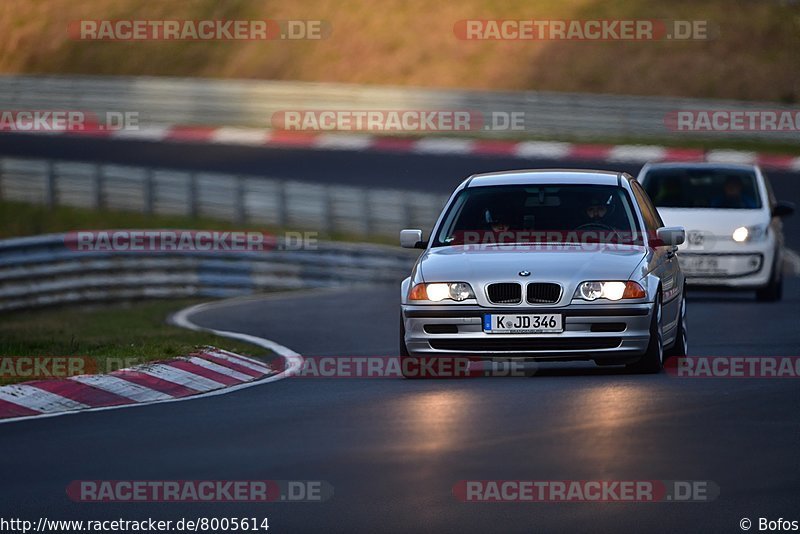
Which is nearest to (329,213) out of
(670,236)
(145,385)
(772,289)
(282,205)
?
(282,205)

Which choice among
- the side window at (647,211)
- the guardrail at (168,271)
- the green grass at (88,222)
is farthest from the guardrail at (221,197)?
the side window at (647,211)

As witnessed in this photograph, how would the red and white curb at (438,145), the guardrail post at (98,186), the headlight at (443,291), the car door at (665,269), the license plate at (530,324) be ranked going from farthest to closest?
1. the red and white curb at (438,145)
2. the guardrail post at (98,186)
3. the car door at (665,269)
4. the headlight at (443,291)
5. the license plate at (530,324)

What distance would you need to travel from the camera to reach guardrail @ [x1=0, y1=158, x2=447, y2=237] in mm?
29312

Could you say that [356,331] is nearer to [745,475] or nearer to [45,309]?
[45,309]

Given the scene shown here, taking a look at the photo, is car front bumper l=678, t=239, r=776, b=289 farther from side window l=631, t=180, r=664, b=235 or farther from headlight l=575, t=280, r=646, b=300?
headlight l=575, t=280, r=646, b=300

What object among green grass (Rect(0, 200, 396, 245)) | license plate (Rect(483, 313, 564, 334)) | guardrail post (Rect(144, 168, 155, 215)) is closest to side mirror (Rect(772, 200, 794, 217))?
license plate (Rect(483, 313, 564, 334))

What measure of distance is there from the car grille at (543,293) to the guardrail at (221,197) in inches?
663

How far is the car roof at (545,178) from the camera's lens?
44.3 feet

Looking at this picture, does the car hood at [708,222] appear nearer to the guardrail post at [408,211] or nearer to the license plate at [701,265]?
the license plate at [701,265]

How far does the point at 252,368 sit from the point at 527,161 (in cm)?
2184

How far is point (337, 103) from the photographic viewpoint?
39.2 meters

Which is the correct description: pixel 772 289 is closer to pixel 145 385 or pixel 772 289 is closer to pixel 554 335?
pixel 554 335

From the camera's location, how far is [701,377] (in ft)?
41.5

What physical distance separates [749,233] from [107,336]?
7244 millimetres
